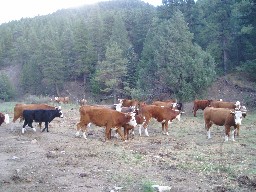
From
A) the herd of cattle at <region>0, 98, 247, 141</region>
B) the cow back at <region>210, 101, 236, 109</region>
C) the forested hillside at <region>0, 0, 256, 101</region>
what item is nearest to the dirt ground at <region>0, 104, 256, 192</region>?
the herd of cattle at <region>0, 98, 247, 141</region>

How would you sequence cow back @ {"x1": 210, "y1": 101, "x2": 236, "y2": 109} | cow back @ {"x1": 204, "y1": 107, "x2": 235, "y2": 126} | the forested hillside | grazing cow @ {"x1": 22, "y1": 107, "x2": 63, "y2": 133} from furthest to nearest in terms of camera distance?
the forested hillside < cow back @ {"x1": 210, "y1": 101, "x2": 236, "y2": 109} < grazing cow @ {"x1": 22, "y1": 107, "x2": 63, "y2": 133} < cow back @ {"x1": 204, "y1": 107, "x2": 235, "y2": 126}

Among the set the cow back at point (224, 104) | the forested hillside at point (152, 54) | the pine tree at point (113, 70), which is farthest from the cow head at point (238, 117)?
the pine tree at point (113, 70)

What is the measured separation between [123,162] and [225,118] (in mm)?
7621

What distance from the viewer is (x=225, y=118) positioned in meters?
18.0

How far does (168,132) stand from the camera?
20.4 metres

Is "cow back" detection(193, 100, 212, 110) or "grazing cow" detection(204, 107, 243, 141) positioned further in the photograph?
"cow back" detection(193, 100, 212, 110)

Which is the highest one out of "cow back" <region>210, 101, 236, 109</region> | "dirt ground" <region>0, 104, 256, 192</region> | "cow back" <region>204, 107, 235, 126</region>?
"cow back" <region>204, 107, 235, 126</region>

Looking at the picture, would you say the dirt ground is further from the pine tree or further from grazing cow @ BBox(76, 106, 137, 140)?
the pine tree

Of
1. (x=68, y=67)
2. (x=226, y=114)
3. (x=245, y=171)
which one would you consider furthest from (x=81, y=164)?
(x=68, y=67)

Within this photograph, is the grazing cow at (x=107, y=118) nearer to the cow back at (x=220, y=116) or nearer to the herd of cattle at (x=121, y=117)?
the herd of cattle at (x=121, y=117)

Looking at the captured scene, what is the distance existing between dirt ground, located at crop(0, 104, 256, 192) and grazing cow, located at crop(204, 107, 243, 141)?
0.67 m

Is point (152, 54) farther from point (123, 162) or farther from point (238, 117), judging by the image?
point (123, 162)

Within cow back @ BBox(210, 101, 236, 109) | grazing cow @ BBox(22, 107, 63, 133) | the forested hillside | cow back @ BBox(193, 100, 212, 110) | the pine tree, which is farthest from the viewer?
the pine tree

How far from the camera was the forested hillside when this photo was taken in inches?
1265
